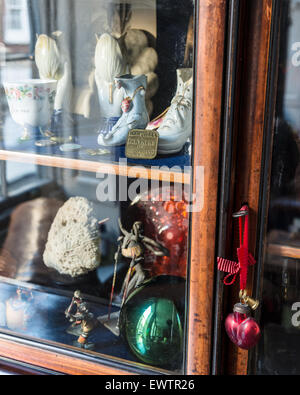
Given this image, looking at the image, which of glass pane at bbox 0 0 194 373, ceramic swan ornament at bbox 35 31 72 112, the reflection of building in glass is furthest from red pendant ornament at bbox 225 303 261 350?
the reflection of building in glass

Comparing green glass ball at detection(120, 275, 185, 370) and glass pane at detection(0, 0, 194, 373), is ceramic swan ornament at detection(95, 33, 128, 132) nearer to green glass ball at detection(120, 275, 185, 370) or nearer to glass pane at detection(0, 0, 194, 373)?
glass pane at detection(0, 0, 194, 373)

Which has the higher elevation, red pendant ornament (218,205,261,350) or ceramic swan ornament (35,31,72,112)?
ceramic swan ornament (35,31,72,112)

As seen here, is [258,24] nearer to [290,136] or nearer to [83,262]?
[290,136]

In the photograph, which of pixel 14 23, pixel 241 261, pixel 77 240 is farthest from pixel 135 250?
pixel 14 23

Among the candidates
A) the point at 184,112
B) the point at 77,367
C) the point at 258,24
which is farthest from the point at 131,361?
the point at 258,24

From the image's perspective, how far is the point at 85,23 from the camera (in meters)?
0.87

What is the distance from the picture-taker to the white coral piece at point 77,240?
974mm

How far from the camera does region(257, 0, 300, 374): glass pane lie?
69cm

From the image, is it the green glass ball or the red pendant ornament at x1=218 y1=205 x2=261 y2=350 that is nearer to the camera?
the red pendant ornament at x1=218 y1=205 x2=261 y2=350

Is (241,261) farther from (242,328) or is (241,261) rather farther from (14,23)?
(14,23)

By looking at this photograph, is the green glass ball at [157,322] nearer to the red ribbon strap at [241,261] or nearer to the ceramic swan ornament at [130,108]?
the red ribbon strap at [241,261]

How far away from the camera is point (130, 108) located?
0.84 m

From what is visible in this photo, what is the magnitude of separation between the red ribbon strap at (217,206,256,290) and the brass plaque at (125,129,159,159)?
194 mm

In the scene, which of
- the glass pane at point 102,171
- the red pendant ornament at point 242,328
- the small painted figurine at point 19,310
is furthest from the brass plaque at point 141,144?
the small painted figurine at point 19,310
